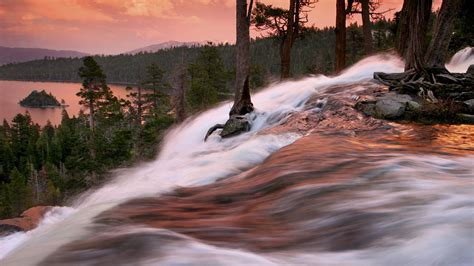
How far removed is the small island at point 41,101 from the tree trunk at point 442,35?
191246 millimetres

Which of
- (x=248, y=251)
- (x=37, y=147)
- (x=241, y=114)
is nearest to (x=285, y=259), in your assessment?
(x=248, y=251)

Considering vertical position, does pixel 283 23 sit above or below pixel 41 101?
above

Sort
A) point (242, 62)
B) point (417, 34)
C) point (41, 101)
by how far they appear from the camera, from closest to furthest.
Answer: point (417, 34)
point (242, 62)
point (41, 101)

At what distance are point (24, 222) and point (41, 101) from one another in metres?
194

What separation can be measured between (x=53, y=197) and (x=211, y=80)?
28235 mm

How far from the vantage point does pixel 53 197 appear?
54.2 meters

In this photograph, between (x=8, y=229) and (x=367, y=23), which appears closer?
(x=8, y=229)

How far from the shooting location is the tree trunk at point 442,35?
10.1 meters

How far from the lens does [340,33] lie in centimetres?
1689

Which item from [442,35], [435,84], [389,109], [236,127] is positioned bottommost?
[236,127]

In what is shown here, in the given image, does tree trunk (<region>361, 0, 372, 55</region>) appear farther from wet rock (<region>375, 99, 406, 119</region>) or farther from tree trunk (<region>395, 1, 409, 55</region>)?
wet rock (<region>375, 99, 406, 119</region>)

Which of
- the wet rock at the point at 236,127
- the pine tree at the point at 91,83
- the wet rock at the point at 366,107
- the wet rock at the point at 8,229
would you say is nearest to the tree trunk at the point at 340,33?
the wet rock at the point at 236,127

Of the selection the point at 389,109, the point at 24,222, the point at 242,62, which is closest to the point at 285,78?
the point at 242,62

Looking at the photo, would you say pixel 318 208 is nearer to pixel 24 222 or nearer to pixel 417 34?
pixel 24 222
